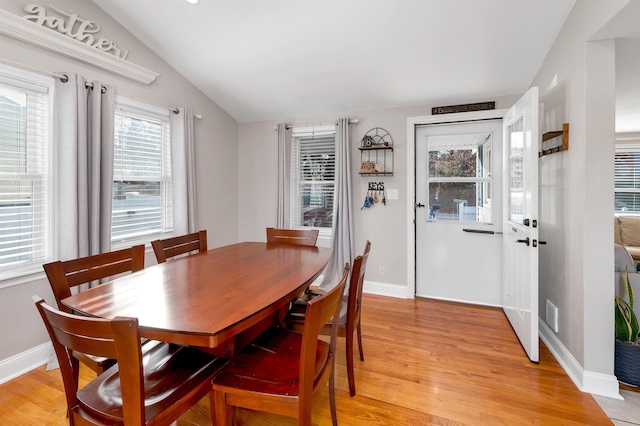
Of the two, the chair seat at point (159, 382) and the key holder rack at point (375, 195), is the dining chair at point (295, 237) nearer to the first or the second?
the key holder rack at point (375, 195)

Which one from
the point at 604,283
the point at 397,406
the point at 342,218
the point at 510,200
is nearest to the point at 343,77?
the point at 342,218

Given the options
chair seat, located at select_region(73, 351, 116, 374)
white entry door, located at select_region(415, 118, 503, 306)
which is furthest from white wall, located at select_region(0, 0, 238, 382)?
white entry door, located at select_region(415, 118, 503, 306)

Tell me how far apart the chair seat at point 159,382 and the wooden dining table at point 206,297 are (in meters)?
0.11

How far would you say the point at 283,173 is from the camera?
387 centimetres

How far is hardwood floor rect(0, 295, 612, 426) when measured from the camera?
1652 millimetres

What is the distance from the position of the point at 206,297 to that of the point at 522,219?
7.80ft

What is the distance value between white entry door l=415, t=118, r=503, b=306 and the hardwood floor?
0.75 m

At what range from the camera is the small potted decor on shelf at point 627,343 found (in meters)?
1.87

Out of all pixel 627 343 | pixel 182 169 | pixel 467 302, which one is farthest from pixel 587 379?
pixel 182 169

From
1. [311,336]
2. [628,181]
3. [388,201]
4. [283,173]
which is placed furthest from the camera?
[628,181]

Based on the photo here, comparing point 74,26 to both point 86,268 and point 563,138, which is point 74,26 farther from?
point 563,138

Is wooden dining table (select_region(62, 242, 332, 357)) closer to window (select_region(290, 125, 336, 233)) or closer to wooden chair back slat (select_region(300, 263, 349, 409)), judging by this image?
wooden chair back slat (select_region(300, 263, 349, 409))

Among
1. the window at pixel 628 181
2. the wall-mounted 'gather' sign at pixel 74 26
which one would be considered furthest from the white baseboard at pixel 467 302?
the wall-mounted 'gather' sign at pixel 74 26

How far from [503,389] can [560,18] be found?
257 centimetres
